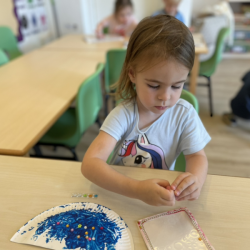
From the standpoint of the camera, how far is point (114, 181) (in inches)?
22.3

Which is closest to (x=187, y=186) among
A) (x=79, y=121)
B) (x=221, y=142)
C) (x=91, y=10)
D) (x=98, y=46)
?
(x=79, y=121)

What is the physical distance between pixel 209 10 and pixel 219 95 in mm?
1900

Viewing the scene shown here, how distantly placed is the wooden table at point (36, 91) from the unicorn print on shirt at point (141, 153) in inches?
14.4

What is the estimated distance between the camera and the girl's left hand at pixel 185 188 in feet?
1.68

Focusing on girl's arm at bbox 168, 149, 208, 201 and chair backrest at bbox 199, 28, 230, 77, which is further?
chair backrest at bbox 199, 28, 230, 77

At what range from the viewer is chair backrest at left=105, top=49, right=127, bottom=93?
169cm

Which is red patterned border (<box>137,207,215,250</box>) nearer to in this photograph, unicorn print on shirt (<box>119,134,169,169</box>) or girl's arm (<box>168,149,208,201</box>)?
girl's arm (<box>168,149,208,201</box>)

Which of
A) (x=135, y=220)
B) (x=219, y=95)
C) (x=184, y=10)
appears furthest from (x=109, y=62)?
(x=184, y=10)

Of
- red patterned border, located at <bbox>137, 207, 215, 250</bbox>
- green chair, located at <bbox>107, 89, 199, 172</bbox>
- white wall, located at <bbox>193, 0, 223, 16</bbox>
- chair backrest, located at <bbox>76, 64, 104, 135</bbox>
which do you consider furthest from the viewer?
white wall, located at <bbox>193, 0, 223, 16</bbox>

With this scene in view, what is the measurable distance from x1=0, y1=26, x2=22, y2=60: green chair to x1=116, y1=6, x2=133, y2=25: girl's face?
124cm

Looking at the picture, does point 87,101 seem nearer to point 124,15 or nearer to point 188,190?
point 188,190

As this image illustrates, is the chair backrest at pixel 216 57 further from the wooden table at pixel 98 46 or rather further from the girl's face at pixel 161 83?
the girl's face at pixel 161 83

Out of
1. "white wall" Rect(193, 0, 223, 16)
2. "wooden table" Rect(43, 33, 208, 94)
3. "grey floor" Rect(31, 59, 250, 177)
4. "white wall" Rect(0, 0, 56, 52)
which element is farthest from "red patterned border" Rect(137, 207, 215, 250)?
"white wall" Rect(193, 0, 223, 16)

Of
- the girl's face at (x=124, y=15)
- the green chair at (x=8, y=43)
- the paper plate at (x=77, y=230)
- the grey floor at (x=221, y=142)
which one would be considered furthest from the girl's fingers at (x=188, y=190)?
the green chair at (x=8, y=43)
